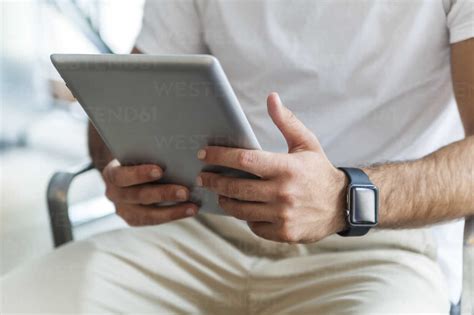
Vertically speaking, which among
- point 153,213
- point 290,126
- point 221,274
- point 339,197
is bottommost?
point 221,274

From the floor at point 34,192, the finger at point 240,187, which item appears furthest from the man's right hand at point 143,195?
the floor at point 34,192

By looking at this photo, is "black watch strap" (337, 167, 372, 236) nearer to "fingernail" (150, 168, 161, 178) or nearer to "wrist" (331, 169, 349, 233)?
"wrist" (331, 169, 349, 233)

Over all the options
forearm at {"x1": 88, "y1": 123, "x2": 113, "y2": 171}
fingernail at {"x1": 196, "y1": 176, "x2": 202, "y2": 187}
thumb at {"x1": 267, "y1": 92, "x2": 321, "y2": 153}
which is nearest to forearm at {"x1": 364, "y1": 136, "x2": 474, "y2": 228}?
thumb at {"x1": 267, "y1": 92, "x2": 321, "y2": 153}

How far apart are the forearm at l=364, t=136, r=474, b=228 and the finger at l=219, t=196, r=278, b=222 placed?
0.59 feet

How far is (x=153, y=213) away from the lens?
1150 mm

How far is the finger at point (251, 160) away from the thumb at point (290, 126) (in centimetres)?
5

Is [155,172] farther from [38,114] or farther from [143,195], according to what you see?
[38,114]

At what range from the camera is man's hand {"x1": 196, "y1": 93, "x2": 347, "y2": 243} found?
90cm

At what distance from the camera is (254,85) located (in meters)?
1.32

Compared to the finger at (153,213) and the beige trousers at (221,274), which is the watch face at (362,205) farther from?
the finger at (153,213)

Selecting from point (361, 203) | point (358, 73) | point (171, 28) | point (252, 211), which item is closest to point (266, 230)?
point (252, 211)

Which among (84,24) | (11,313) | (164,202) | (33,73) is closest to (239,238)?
(164,202)

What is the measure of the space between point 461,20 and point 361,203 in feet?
1.25

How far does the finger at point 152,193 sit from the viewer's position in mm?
1084
